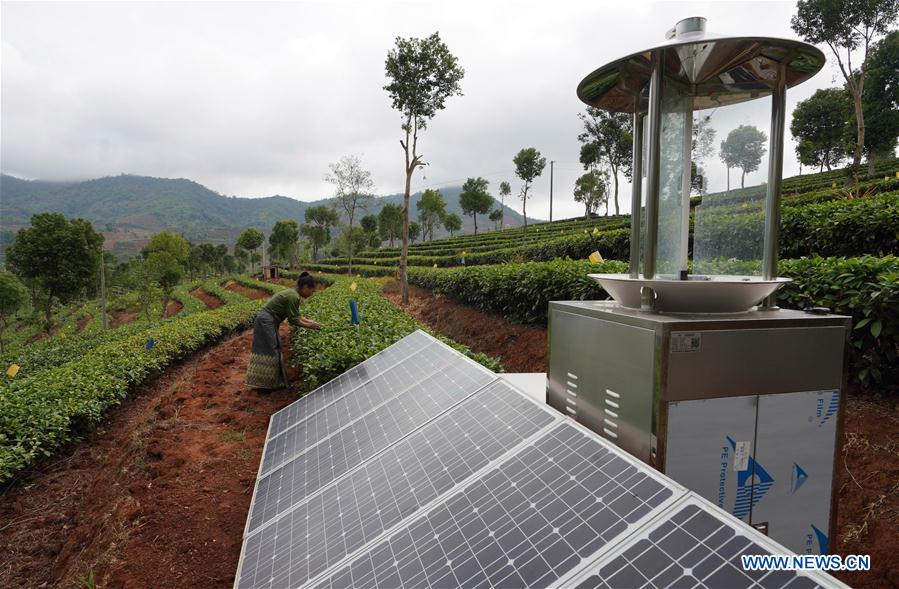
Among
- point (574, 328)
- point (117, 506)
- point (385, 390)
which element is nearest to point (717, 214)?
point (574, 328)

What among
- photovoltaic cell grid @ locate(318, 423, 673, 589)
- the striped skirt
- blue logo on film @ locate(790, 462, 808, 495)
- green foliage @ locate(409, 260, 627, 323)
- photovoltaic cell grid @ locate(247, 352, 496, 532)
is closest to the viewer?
photovoltaic cell grid @ locate(318, 423, 673, 589)

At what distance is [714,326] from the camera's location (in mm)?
1799

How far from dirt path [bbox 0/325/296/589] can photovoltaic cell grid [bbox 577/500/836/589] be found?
2.69 metres

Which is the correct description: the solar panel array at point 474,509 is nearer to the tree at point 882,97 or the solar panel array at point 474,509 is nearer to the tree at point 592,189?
the tree at point 882,97

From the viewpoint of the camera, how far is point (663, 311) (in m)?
2.06

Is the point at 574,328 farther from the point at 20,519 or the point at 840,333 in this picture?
the point at 20,519

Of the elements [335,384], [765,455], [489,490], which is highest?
[765,455]

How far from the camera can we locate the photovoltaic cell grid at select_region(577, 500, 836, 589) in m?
1.22

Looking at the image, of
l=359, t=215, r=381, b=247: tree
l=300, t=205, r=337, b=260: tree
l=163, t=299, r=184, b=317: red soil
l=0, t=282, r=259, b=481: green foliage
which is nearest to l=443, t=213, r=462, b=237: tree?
l=359, t=215, r=381, b=247: tree

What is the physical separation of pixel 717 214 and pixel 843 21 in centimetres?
3139

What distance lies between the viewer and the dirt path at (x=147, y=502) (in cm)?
318

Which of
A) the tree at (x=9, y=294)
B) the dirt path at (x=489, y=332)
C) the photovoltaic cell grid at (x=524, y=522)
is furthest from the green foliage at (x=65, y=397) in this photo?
the tree at (x=9, y=294)

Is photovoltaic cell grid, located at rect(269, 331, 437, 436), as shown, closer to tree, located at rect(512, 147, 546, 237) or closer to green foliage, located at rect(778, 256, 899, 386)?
green foliage, located at rect(778, 256, 899, 386)

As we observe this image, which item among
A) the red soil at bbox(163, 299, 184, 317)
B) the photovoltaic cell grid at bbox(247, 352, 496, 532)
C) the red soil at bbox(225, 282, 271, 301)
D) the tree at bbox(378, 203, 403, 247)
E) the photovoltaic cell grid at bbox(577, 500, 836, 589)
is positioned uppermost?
the tree at bbox(378, 203, 403, 247)
